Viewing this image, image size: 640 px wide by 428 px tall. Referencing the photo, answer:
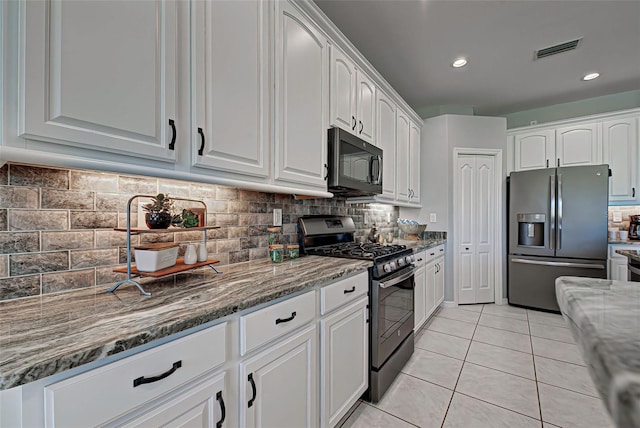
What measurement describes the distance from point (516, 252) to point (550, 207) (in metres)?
0.68

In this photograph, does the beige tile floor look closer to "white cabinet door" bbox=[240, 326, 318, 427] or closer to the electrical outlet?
"white cabinet door" bbox=[240, 326, 318, 427]

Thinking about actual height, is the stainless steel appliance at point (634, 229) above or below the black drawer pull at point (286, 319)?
above

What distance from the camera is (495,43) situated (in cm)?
262

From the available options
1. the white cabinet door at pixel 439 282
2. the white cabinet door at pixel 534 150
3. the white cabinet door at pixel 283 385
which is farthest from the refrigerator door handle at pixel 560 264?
the white cabinet door at pixel 283 385

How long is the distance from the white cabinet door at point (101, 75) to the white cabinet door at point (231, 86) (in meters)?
0.11

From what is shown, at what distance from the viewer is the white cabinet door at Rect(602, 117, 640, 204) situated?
349cm

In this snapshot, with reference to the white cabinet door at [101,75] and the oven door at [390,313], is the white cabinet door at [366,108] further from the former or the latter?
the white cabinet door at [101,75]

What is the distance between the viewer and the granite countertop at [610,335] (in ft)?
0.79

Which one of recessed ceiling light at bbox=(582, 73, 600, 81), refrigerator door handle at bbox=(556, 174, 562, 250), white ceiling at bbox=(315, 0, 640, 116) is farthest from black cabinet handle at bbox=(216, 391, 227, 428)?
recessed ceiling light at bbox=(582, 73, 600, 81)

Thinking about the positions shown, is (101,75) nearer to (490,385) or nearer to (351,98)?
(351,98)

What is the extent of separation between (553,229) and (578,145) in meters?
1.34

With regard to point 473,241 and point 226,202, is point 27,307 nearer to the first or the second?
point 226,202

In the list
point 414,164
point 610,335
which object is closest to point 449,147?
point 414,164

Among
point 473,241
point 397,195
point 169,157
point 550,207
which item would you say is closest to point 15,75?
point 169,157
